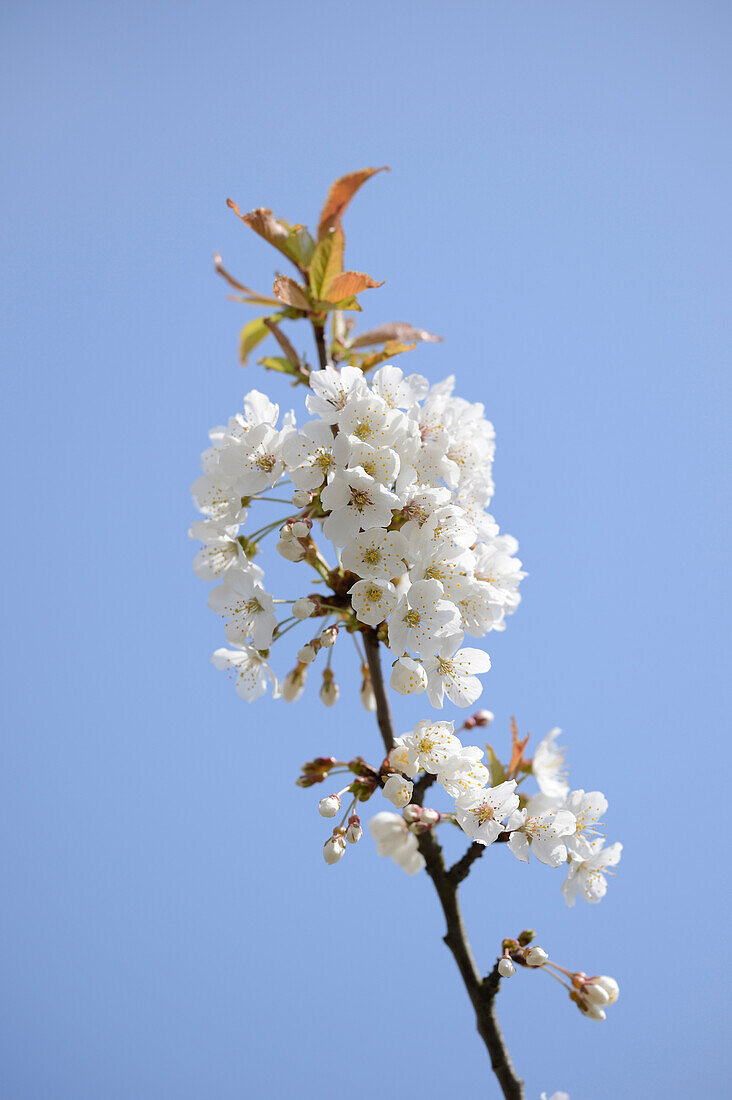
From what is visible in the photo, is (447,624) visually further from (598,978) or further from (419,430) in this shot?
(598,978)

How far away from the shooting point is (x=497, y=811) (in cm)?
127

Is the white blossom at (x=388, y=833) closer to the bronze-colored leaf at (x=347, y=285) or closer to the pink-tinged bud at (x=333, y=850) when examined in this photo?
the pink-tinged bud at (x=333, y=850)

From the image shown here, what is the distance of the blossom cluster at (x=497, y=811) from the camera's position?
4.16 feet

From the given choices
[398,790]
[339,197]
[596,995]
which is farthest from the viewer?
Result: [339,197]

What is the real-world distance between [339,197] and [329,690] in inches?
41.6

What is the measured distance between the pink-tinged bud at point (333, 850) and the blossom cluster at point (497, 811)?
0.12m

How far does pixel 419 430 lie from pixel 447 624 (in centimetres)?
37

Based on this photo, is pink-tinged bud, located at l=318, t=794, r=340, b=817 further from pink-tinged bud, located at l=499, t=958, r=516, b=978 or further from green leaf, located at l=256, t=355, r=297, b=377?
green leaf, located at l=256, t=355, r=297, b=377

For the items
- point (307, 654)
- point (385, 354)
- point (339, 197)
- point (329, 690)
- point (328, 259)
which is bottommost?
point (307, 654)

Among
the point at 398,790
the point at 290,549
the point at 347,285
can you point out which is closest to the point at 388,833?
the point at 398,790

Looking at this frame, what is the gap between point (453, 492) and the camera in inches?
59.6

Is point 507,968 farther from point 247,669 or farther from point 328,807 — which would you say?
point 247,669

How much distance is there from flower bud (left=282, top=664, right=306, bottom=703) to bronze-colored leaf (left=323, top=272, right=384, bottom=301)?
78 cm

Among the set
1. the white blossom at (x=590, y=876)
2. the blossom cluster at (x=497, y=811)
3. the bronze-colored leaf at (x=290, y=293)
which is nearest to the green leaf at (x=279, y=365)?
the bronze-colored leaf at (x=290, y=293)
